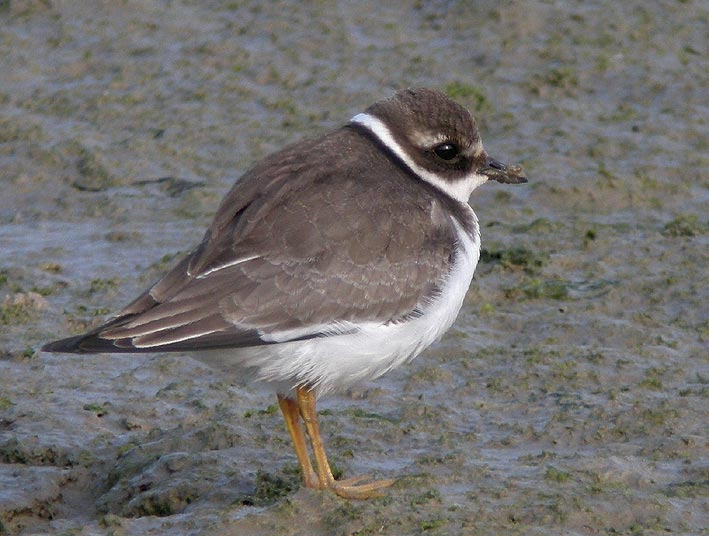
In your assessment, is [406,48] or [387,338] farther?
[406,48]

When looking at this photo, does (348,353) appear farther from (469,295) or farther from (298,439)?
(469,295)

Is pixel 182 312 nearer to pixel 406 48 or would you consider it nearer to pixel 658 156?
pixel 658 156

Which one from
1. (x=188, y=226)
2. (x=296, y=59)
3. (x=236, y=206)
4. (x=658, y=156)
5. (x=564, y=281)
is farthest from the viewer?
(x=296, y=59)

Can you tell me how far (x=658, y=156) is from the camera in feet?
35.5

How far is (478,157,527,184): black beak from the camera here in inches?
295

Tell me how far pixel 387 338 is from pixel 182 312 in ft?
3.41

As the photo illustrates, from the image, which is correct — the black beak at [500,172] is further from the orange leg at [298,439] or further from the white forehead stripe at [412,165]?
the orange leg at [298,439]

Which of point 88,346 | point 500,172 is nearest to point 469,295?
point 500,172

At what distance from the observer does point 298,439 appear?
263 inches

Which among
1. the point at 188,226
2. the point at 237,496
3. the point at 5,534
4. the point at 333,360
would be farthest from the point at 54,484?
the point at 188,226

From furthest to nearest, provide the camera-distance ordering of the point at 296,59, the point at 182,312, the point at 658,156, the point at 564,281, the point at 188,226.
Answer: the point at 296,59
the point at 658,156
the point at 188,226
the point at 564,281
the point at 182,312

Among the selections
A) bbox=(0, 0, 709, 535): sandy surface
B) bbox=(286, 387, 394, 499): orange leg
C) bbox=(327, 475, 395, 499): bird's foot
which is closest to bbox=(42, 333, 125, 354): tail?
bbox=(0, 0, 709, 535): sandy surface

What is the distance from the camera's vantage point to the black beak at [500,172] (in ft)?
24.6

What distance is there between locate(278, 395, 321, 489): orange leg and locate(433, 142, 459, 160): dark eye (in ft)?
5.44
